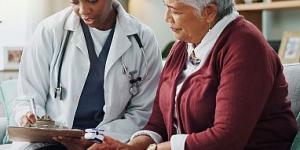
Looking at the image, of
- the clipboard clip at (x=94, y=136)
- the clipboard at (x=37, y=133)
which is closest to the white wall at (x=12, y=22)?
the clipboard at (x=37, y=133)

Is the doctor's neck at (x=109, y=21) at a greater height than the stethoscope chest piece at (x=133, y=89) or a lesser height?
greater

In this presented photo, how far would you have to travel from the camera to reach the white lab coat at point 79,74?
197 cm

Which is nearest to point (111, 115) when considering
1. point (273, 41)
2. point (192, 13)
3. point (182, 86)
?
point (182, 86)

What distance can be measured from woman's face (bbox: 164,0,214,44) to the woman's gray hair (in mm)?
13

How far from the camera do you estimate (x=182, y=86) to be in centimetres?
165

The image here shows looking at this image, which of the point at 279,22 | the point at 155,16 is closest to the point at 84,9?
the point at 279,22

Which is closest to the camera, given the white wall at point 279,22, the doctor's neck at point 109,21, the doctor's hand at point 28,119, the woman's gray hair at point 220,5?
the woman's gray hair at point 220,5

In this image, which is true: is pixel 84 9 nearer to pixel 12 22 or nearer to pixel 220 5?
pixel 220 5

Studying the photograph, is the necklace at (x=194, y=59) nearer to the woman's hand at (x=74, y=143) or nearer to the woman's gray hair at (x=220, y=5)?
the woman's gray hair at (x=220, y=5)

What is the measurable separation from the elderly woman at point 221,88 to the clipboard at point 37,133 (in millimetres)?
83

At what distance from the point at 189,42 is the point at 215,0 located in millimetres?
174

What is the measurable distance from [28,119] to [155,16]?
221 centimetres

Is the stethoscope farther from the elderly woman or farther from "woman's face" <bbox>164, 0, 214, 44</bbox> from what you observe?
"woman's face" <bbox>164, 0, 214, 44</bbox>

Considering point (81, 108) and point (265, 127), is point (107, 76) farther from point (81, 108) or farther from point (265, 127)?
point (265, 127)
